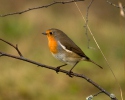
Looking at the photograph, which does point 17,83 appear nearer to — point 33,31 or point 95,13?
point 33,31

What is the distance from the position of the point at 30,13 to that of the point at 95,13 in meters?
1.98

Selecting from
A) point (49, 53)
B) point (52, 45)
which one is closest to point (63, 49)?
point (52, 45)

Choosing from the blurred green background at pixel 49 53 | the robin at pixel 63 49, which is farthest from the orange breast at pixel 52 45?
the blurred green background at pixel 49 53

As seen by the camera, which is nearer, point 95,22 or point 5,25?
point 5,25

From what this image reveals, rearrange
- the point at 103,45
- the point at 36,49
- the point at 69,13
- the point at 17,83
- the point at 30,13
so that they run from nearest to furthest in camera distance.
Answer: the point at 17,83 → the point at 36,49 → the point at 103,45 → the point at 30,13 → the point at 69,13

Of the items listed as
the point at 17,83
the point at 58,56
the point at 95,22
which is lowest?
the point at 58,56

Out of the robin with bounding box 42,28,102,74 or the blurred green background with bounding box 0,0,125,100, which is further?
the blurred green background with bounding box 0,0,125,100

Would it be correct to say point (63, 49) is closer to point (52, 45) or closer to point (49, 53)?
point (52, 45)

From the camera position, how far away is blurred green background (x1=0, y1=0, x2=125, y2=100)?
7520 mm

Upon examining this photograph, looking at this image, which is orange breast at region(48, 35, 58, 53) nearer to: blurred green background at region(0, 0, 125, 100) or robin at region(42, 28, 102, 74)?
robin at region(42, 28, 102, 74)

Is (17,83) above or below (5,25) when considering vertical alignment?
below

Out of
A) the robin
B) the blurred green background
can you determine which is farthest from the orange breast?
the blurred green background

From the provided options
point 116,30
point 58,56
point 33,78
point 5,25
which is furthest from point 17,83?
point 116,30

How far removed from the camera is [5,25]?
32.3ft
